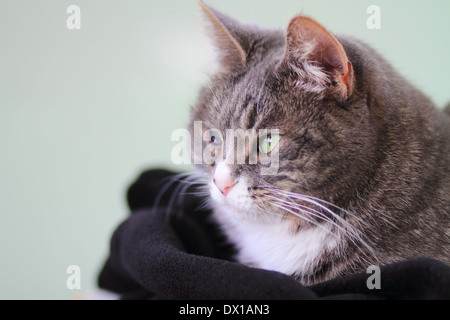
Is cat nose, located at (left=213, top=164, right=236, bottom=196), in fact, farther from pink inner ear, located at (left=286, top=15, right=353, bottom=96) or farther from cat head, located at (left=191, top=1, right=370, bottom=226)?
pink inner ear, located at (left=286, top=15, right=353, bottom=96)

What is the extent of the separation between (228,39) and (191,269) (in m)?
0.50

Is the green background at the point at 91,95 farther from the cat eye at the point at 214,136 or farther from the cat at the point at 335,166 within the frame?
the cat at the point at 335,166

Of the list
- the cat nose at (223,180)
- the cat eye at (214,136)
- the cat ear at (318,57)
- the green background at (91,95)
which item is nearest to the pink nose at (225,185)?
the cat nose at (223,180)

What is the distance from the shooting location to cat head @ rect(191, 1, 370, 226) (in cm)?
74

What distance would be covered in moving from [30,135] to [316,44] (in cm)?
105

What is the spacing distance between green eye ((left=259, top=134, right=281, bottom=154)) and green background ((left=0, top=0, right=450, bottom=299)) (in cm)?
55

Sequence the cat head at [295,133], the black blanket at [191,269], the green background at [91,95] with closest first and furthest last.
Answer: the black blanket at [191,269] < the cat head at [295,133] < the green background at [91,95]

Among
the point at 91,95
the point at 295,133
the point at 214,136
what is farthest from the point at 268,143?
the point at 91,95

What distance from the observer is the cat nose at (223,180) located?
777 mm

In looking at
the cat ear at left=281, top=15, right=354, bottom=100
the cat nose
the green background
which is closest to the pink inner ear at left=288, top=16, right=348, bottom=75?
the cat ear at left=281, top=15, right=354, bottom=100

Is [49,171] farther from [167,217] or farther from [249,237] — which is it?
[249,237]

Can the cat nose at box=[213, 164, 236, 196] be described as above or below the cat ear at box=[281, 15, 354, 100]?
below

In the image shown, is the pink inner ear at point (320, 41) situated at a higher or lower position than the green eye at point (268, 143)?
higher
